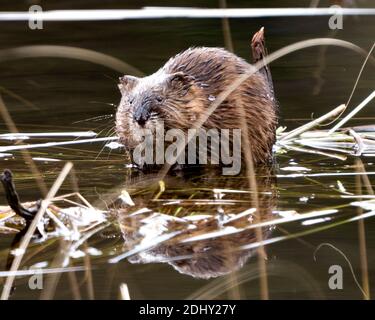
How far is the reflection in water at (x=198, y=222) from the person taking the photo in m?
4.47

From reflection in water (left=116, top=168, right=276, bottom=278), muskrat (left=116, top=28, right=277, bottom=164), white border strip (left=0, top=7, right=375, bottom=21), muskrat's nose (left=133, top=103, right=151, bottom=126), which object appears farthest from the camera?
white border strip (left=0, top=7, right=375, bottom=21)

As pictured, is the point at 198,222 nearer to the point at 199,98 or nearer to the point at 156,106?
the point at 156,106

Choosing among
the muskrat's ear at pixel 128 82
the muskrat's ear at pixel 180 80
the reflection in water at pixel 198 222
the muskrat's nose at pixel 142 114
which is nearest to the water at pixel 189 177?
the reflection in water at pixel 198 222

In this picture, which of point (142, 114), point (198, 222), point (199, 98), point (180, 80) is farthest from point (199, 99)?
point (198, 222)

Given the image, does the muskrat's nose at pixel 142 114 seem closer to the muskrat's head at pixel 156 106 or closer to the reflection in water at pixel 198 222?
the muskrat's head at pixel 156 106

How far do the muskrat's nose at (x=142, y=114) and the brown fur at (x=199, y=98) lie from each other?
1 cm

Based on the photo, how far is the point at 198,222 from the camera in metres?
4.95

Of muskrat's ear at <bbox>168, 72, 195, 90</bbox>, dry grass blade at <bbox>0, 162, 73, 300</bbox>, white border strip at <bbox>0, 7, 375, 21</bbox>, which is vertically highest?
white border strip at <bbox>0, 7, 375, 21</bbox>

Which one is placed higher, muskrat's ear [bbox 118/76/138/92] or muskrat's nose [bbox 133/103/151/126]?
muskrat's ear [bbox 118/76/138/92]

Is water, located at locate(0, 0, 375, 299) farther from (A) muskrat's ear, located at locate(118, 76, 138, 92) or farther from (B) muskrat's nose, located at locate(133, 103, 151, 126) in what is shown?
(B) muskrat's nose, located at locate(133, 103, 151, 126)

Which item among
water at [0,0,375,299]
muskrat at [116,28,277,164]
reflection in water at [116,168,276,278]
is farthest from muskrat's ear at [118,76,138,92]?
reflection in water at [116,168,276,278]

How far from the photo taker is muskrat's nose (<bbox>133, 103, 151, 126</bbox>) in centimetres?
579
